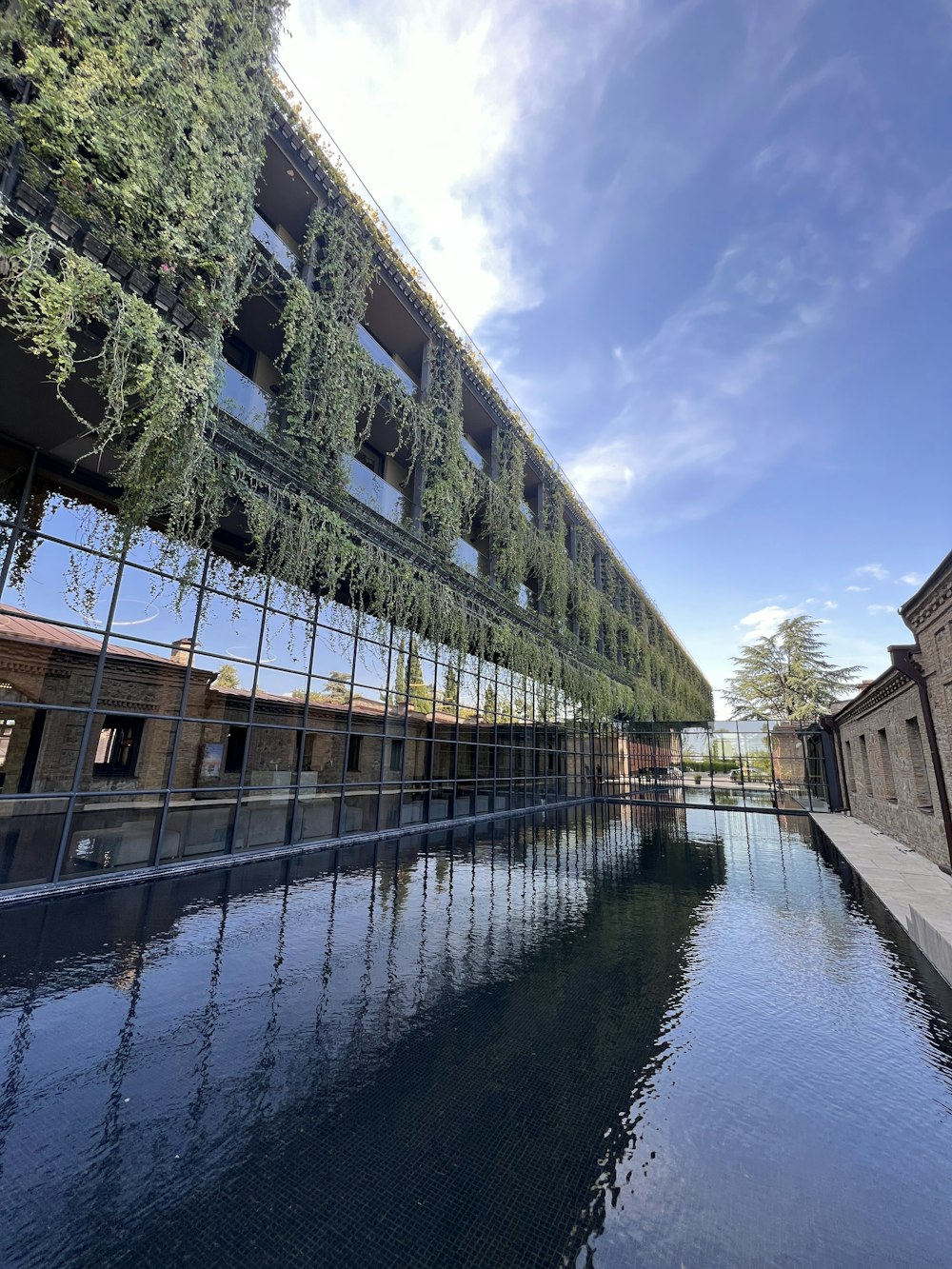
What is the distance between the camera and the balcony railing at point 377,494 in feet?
30.2

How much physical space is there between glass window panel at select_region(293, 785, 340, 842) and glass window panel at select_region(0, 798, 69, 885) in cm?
345

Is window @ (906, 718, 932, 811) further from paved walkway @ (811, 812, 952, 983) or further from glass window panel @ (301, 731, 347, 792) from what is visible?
glass window panel @ (301, 731, 347, 792)

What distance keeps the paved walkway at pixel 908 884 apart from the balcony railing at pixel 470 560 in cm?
938

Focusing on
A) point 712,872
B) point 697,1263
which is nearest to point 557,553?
point 712,872

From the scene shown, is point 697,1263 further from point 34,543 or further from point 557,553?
point 557,553

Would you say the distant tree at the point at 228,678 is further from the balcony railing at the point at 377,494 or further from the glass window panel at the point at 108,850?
the balcony railing at the point at 377,494

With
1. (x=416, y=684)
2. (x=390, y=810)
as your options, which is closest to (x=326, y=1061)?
(x=390, y=810)

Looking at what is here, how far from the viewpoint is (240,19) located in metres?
6.73

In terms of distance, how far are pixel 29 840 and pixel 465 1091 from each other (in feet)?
34.0

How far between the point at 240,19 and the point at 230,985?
37.4ft

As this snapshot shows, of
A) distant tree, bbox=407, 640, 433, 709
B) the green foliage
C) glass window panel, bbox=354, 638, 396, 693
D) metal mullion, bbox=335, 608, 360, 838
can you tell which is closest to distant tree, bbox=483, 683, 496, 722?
distant tree, bbox=407, 640, 433, 709

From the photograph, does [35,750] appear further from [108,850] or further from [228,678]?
[108,850]

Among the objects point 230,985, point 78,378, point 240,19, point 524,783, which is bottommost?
point 230,985

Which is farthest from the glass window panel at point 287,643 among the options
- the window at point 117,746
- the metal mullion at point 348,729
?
the window at point 117,746
